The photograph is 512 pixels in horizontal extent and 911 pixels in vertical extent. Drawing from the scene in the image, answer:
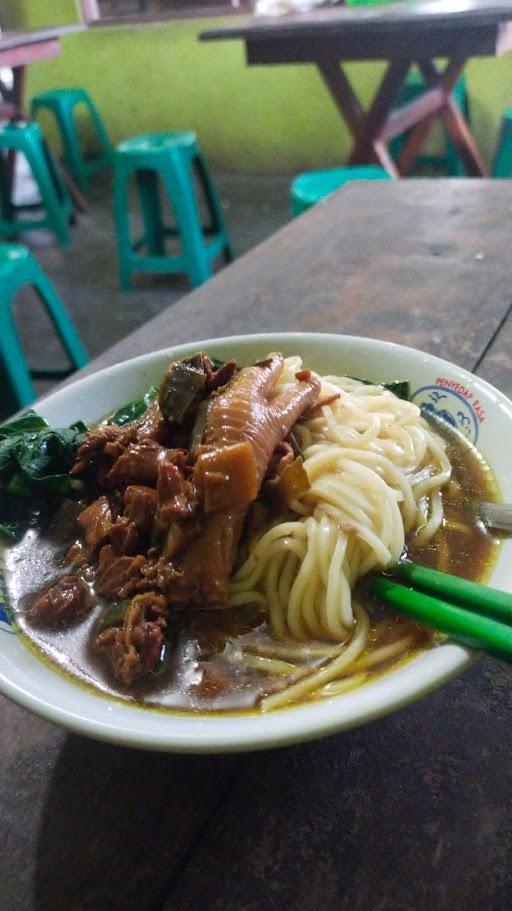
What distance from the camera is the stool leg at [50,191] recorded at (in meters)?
7.29

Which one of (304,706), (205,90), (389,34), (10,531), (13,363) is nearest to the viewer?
(304,706)

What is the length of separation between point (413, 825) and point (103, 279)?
21.4ft

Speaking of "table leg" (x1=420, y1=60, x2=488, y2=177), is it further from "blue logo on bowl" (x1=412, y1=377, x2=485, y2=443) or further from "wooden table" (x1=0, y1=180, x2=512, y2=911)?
"wooden table" (x1=0, y1=180, x2=512, y2=911)

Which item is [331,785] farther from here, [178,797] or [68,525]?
[68,525]

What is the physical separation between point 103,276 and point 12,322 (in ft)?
9.98

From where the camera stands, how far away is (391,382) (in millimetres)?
1668

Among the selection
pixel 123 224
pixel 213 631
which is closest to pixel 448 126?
pixel 123 224

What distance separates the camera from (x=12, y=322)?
160 inches

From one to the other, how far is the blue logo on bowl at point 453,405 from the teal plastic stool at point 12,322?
2886 millimetres

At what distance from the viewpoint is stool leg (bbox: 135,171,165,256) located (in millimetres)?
6184

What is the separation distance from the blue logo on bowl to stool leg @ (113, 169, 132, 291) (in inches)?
194

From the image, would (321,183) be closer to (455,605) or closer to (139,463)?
(139,463)

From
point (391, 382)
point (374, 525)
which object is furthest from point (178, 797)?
point (391, 382)

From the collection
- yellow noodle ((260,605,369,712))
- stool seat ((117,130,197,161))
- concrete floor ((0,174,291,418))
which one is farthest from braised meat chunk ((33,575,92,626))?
stool seat ((117,130,197,161))
